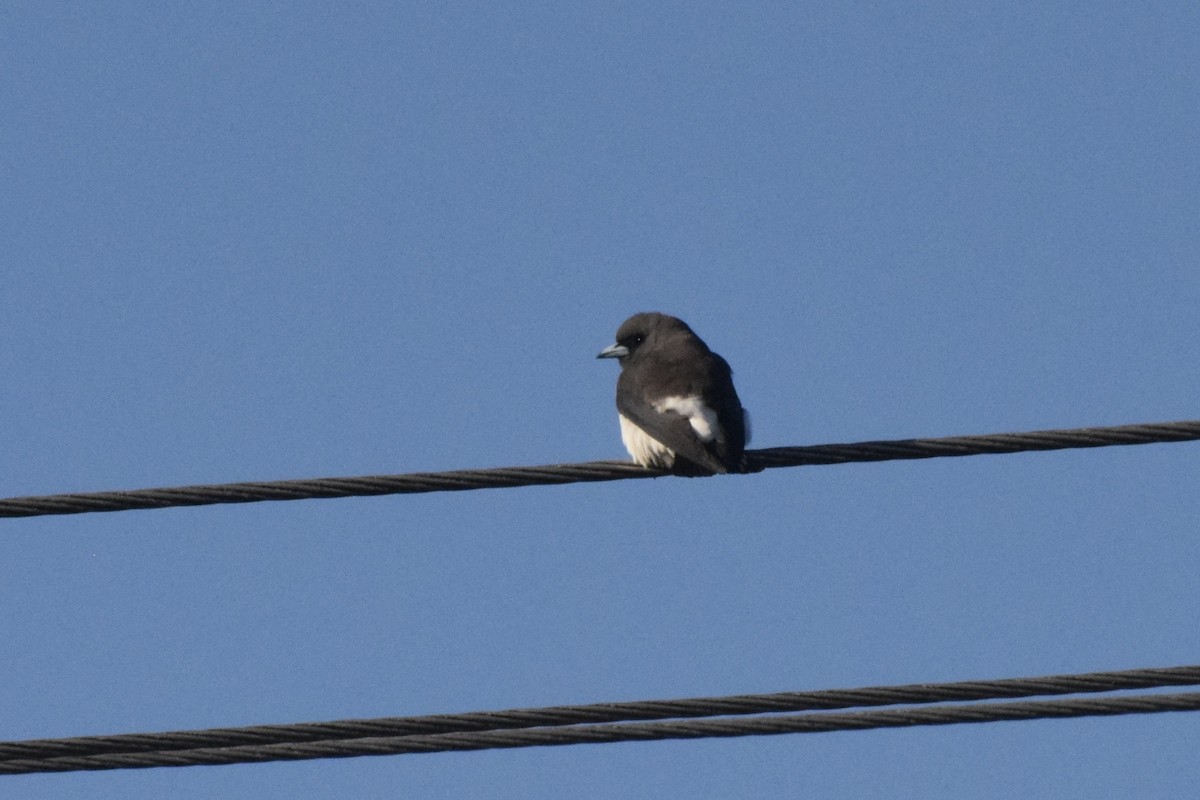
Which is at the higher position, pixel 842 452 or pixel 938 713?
pixel 842 452

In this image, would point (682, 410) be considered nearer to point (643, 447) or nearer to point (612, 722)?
point (643, 447)

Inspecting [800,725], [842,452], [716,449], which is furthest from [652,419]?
[800,725]

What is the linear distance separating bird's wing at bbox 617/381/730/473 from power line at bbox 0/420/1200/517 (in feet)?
5.61

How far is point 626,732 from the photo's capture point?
24.2 ft

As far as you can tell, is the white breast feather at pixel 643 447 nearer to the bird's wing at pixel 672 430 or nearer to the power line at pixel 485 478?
the bird's wing at pixel 672 430

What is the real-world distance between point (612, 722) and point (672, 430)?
132 inches

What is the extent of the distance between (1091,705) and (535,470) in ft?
7.58

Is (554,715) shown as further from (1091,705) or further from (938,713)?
(1091,705)

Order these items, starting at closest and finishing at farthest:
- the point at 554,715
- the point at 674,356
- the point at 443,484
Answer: the point at 554,715 → the point at 443,484 → the point at 674,356

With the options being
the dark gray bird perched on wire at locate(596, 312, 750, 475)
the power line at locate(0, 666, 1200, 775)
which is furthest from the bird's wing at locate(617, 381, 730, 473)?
the power line at locate(0, 666, 1200, 775)

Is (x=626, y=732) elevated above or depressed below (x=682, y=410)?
below

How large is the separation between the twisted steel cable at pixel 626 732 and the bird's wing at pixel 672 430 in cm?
277

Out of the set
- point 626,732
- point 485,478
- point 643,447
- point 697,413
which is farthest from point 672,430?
point 626,732

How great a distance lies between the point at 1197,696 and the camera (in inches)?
294
